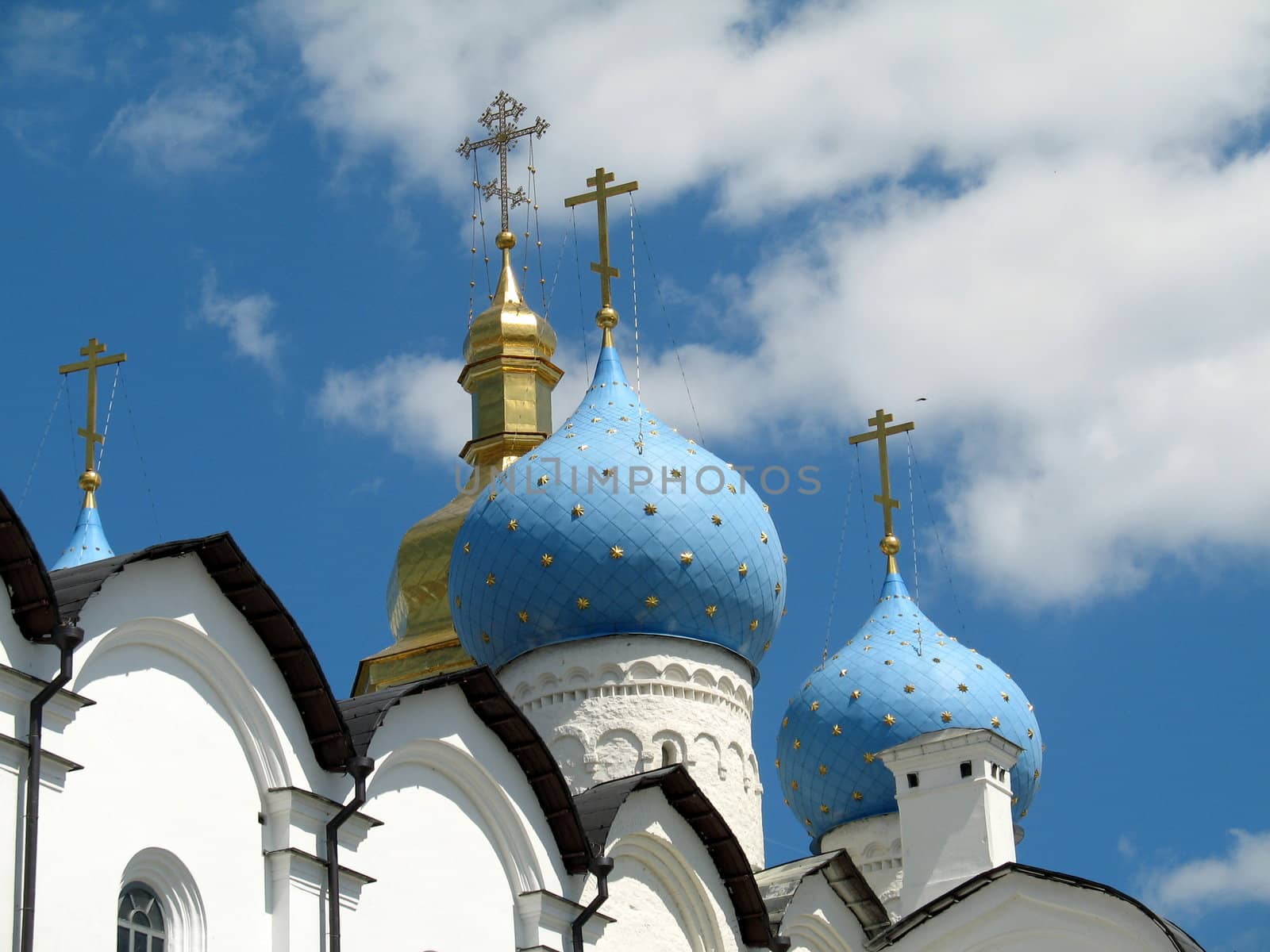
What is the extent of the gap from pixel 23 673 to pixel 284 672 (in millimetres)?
1950

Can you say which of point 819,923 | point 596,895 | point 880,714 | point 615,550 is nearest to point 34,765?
point 596,895

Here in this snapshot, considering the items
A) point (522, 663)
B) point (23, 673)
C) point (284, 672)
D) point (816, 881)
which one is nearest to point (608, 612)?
point (522, 663)

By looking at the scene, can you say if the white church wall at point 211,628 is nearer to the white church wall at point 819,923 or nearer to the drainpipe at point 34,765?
the drainpipe at point 34,765

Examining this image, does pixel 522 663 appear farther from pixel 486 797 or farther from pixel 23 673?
pixel 23 673

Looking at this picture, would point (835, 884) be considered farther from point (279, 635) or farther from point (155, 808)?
point (155, 808)

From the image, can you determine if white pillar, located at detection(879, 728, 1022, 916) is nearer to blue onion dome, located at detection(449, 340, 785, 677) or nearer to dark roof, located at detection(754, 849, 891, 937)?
dark roof, located at detection(754, 849, 891, 937)

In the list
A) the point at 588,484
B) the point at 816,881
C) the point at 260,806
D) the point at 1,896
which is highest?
the point at 588,484

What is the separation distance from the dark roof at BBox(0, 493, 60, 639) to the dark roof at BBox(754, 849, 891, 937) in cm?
698

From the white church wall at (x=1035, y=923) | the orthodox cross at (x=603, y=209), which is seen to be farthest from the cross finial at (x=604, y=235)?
the white church wall at (x=1035, y=923)

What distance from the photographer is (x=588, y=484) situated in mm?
17203

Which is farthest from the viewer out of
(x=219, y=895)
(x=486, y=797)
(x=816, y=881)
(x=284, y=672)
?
(x=816, y=881)

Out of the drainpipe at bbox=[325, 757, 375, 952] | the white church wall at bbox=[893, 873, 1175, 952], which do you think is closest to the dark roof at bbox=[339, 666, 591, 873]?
the drainpipe at bbox=[325, 757, 375, 952]

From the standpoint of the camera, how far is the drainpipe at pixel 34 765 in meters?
9.91

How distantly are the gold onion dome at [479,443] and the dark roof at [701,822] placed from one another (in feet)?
27.3
